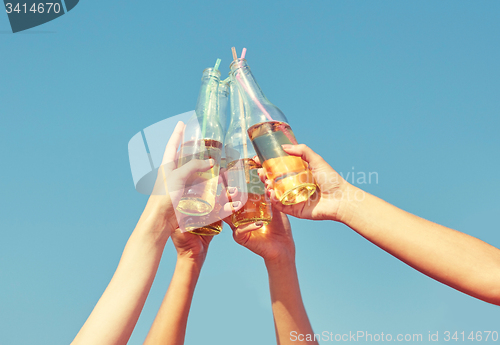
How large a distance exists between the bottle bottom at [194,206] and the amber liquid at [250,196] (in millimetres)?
213

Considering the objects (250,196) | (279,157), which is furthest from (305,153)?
(250,196)

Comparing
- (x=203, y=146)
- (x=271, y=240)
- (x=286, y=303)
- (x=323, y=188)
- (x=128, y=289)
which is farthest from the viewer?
(x=271, y=240)

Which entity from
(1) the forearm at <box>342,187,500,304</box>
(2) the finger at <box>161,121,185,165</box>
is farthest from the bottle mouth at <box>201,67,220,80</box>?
(1) the forearm at <box>342,187,500,304</box>

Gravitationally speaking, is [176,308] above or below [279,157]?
below

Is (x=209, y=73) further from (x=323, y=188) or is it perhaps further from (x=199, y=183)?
(x=323, y=188)

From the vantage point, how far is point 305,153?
1489mm

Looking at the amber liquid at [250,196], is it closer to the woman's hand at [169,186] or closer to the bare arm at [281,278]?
the bare arm at [281,278]

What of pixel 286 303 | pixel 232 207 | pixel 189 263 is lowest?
pixel 286 303

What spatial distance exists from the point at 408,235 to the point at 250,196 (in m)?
0.82

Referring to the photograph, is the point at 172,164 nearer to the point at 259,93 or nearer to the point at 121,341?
the point at 259,93

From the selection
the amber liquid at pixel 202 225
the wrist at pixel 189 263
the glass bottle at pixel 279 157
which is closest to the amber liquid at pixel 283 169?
the glass bottle at pixel 279 157

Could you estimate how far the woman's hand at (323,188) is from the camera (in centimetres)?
148

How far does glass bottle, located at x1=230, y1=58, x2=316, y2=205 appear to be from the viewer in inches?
57.9

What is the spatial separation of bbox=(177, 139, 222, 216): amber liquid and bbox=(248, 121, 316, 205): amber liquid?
271 mm
